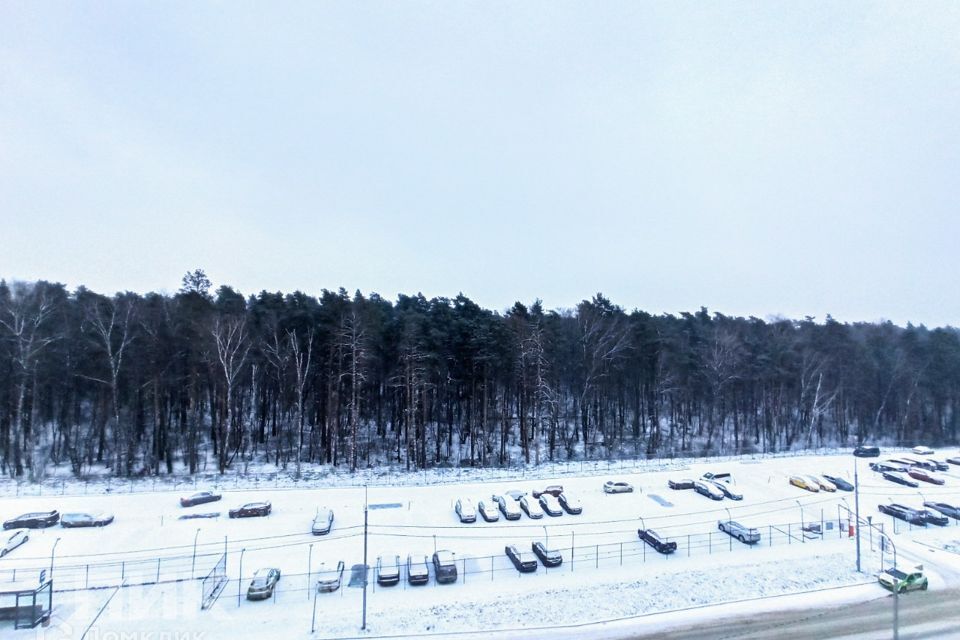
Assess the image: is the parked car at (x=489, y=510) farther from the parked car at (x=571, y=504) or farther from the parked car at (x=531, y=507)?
the parked car at (x=571, y=504)

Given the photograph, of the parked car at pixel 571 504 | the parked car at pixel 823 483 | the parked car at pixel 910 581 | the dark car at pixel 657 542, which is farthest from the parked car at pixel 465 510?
the parked car at pixel 823 483

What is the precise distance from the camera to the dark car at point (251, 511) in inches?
1161

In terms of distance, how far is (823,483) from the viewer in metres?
35.7

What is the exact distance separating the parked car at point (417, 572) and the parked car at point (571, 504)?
10552 mm

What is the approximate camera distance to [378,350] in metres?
45.8

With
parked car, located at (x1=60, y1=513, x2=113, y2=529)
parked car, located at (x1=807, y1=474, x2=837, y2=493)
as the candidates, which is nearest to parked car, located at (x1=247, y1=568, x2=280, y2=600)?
parked car, located at (x1=60, y1=513, x2=113, y2=529)

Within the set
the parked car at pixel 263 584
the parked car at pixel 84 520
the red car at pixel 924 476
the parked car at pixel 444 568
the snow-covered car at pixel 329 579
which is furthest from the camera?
the red car at pixel 924 476

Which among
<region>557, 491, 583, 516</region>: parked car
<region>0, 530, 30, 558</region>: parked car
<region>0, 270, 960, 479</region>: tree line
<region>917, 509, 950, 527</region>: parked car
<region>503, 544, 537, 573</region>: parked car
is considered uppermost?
<region>0, 270, 960, 479</region>: tree line

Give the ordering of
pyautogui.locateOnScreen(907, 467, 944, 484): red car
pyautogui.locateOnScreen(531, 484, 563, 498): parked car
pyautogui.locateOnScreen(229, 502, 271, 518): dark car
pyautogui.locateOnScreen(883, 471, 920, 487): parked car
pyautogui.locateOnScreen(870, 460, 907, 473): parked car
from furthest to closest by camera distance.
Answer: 1. pyautogui.locateOnScreen(870, 460, 907, 473): parked car
2. pyautogui.locateOnScreen(907, 467, 944, 484): red car
3. pyautogui.locateOnScreen(883, 471, 920, 487): parked car
4. pyautogui.locateOnScreen(531, 484, 563, 498): parked car
5. pyautogui.locateOnScreen(229, 502, 271, 518): dark car

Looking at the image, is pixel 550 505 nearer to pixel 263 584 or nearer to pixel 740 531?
pixel 740 531

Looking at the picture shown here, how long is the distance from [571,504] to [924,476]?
89.5ft

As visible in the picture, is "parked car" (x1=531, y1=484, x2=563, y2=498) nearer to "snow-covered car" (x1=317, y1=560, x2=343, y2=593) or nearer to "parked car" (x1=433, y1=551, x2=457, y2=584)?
"parked car" (x1=433, y1=551, x2=457, y2=584)

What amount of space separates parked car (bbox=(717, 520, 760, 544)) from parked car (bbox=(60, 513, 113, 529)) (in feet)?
106

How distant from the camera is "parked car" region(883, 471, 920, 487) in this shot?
36781 millimetres
